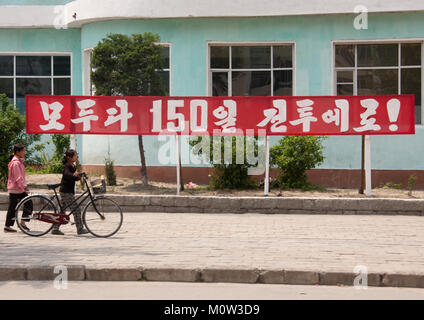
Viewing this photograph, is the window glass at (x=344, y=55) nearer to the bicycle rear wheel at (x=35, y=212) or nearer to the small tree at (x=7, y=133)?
the small tree at (x=7, y=133)

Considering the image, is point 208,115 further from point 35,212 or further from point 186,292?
point 186,292

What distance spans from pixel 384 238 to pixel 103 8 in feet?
36.2

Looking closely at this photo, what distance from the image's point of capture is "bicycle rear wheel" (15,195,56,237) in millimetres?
11500

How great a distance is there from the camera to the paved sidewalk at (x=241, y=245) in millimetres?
8602

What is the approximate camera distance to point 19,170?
1187 centimetres

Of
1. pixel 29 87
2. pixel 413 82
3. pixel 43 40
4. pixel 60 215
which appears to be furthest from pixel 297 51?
pixel 60 215

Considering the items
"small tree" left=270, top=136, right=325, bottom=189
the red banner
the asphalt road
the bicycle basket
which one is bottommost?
the asphalt road

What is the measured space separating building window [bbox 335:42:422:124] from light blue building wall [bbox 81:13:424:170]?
346 mm

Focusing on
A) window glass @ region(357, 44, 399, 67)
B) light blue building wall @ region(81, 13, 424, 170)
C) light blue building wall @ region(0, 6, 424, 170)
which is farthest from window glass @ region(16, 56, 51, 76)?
window glass @ region(357, 44, 399, 67)

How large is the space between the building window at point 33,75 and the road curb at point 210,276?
13268mm

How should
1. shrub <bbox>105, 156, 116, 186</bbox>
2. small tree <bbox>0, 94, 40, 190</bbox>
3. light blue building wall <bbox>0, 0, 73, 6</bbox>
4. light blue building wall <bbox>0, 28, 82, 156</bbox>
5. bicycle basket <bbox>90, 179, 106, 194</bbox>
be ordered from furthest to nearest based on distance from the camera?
light blue building wall <bbox>0, 0, 73, 6</bbox>, light blue building wall <bbox>0, 28, 82, 156</bbox>, shrub <bbox>105, 156, 116, 186</bbox>, small tree <bbox>0, 94, 40, 190</bbox>, bicycle basket <bbox>90, 179, 106, 194</bbox>

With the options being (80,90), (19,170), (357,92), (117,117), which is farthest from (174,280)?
(80,90)

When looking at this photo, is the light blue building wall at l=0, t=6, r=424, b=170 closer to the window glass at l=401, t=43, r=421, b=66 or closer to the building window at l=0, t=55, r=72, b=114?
the window glass at l=401, t=43, r=421, b=66

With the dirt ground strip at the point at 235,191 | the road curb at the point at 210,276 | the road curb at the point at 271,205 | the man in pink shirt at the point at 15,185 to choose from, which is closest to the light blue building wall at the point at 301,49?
the dirt ground strip at the point at 235,191
